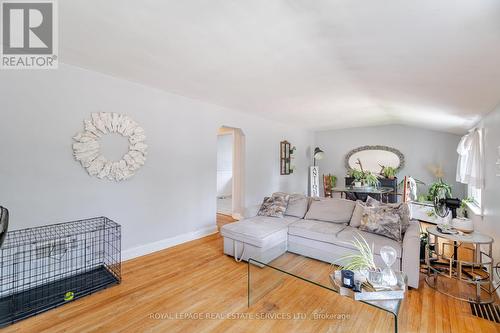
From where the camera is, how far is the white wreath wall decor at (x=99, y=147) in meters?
2.59

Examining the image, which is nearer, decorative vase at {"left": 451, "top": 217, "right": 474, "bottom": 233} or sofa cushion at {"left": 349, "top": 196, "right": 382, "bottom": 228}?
sofa cushion at {"left": 349, "top": 196, "right": 382, "bottom": 228}

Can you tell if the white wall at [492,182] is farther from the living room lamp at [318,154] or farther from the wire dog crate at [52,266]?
the wire dog crate at [52,266]

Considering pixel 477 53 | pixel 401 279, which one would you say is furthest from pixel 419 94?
pixel 401 279

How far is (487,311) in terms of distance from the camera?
6.59 ft

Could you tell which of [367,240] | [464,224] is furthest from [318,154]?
[367,240]

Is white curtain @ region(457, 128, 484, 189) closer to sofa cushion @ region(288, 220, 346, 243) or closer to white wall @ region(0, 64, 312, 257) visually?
sofa cushion @ region(288, 220, 346, 243)

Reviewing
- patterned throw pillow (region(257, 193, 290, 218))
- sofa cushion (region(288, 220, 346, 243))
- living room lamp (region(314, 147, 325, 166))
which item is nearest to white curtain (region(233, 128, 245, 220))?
patterned throw pillow (region(257, 193, 290, 218))

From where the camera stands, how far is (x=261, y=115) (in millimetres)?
4953

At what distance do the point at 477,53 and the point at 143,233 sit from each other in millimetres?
3844

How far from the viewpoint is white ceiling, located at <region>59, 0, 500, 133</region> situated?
141 cm

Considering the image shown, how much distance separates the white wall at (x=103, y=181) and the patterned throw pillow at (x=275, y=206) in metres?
1.02

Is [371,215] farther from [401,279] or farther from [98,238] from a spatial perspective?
[98,238]

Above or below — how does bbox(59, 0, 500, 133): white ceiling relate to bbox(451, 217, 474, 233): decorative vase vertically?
above

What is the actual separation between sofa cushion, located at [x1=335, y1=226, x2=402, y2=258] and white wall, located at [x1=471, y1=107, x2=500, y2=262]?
1.03m
